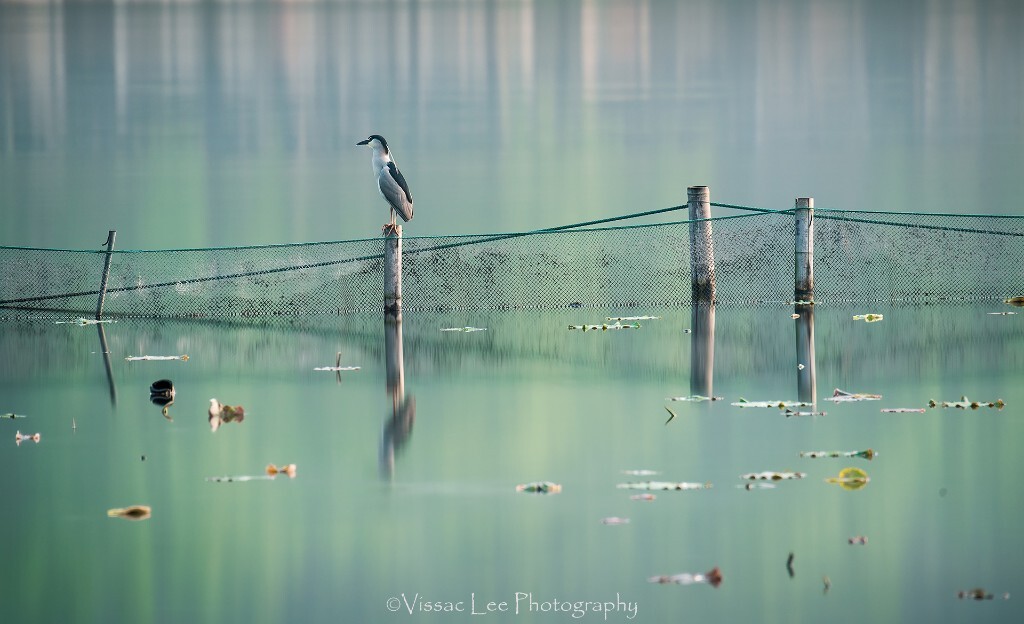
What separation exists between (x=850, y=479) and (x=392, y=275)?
31.9ft

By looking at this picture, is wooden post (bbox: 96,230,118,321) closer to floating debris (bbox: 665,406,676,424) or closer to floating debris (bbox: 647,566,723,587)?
floating debris (bbox: 665,406,676,424)

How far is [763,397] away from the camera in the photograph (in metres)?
12.6

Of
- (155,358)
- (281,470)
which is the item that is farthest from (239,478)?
(155,358)

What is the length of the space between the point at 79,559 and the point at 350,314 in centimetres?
1131

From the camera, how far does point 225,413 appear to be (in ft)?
40.4

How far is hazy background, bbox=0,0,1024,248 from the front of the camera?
42.3 m

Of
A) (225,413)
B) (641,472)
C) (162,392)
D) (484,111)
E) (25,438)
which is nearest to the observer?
(641,472)

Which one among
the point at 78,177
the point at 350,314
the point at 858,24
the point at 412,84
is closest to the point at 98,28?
the point at 412,84

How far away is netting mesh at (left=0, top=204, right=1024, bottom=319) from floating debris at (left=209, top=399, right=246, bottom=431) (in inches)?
266

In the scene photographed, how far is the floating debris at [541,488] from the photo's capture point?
31.4 feet

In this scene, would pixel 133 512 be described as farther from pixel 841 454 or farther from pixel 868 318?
pixel 868 318

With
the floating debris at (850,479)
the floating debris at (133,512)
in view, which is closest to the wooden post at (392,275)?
the floating debris at (133,512)

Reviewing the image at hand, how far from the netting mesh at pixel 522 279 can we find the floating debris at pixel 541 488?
380 inches

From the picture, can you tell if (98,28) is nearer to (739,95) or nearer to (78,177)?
(739,95)
